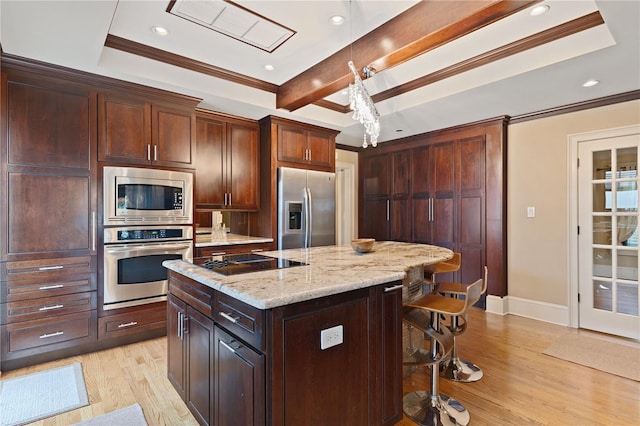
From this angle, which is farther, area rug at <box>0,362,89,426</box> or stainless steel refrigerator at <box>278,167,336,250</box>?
stainless steel refrigerator at <box>278,167,336,250</box>

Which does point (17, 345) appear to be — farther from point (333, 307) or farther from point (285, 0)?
point (285, 0)

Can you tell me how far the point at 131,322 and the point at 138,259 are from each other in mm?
608

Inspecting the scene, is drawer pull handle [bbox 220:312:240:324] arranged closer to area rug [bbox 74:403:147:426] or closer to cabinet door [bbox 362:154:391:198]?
area rug [bbox 74:403:147:426]

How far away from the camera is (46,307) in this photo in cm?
269

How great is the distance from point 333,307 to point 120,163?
2.65m

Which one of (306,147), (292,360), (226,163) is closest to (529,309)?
(306,147)

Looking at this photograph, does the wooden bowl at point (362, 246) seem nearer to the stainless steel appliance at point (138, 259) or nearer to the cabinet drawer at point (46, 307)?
the stainless steel appliance at point (138, 259)

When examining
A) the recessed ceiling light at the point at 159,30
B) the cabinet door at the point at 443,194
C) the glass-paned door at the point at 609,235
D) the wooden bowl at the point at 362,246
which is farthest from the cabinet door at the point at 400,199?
the recessed ceiling light at the point at 159,30

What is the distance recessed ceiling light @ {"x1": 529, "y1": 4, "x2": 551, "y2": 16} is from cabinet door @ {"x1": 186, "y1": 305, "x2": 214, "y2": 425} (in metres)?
2.89

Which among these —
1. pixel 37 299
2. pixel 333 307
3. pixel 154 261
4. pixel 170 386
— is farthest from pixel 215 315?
pixel 37 299

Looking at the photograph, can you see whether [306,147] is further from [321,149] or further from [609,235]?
[609,235]

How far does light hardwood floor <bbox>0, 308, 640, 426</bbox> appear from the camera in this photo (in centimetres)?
200

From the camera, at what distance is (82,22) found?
2.07 m

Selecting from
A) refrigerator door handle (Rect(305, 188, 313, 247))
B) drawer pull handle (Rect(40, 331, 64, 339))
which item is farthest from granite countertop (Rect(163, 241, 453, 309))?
refrigerator door handle (Rect(305, 188, 313, 247))
